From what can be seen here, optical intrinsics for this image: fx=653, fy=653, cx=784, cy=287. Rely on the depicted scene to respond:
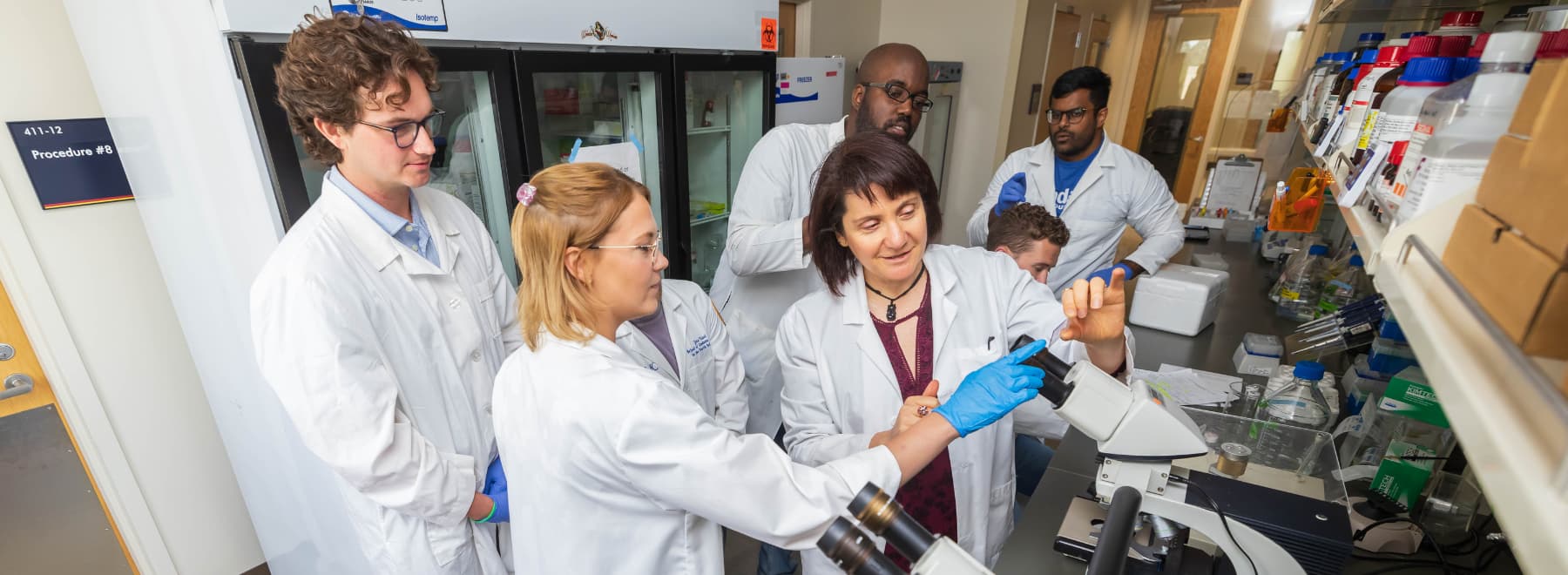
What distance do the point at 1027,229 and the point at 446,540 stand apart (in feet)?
6.11

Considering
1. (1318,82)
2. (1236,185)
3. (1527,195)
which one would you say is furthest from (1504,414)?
(1236,185)

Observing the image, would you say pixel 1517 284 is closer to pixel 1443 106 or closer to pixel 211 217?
pixel 1443 106

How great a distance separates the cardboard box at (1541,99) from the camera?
1.50ft

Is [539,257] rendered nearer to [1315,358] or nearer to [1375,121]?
[1375,121]

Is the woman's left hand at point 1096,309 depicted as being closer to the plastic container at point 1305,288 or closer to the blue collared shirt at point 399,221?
the blue collared shirt at point 399,221

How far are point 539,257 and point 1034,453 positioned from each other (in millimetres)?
1658

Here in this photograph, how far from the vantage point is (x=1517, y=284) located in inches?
17.2

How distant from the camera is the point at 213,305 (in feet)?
5.74

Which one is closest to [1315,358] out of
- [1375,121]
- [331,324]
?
[1375,121]

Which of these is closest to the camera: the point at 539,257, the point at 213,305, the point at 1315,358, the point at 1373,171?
the point at 1373,171

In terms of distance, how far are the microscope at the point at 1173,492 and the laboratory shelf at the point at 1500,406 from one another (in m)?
0.41

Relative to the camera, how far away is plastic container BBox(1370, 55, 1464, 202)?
904mm

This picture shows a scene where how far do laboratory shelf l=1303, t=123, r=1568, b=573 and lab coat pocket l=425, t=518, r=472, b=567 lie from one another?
1.70 m

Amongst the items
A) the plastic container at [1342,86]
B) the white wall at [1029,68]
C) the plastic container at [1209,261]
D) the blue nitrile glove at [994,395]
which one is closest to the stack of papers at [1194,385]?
the plastic container at [1342,86]
